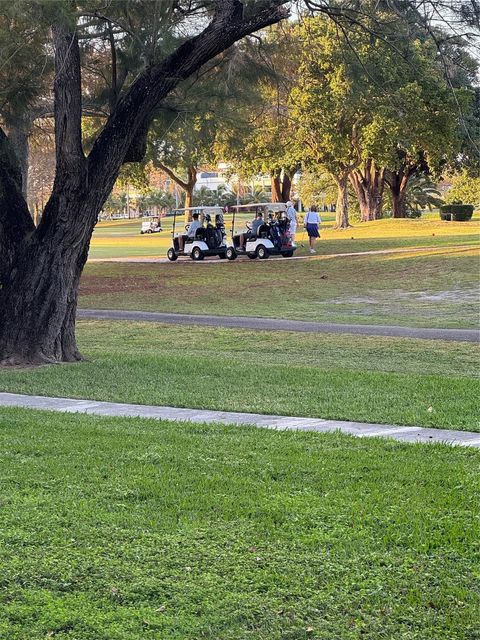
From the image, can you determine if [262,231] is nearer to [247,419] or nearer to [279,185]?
[279,185]

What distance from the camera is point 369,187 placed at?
180 ft

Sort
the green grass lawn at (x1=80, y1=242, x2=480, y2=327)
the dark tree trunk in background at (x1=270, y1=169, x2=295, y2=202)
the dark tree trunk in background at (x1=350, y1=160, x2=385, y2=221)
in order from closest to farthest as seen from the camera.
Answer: the green grass lawn at (x1=80, y1=242, x2=480, y2=327) → the dark tree trunk in background at (x1=270, y1=169, x2=295, y2=202) → the dark tree trunk in background at (x1=350, y1=160, x2=385, y2=221)

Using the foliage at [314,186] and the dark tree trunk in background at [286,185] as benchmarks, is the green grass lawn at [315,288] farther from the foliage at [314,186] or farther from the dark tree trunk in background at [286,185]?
the foliage at [314,186]

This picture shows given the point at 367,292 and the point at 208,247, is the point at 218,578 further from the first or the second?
the point at 208,247

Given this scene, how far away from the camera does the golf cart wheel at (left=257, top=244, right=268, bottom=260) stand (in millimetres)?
33375

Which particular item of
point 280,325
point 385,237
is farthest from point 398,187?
point 280,325

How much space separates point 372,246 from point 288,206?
532cm

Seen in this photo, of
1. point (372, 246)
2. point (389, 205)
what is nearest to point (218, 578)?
point (372, 246)

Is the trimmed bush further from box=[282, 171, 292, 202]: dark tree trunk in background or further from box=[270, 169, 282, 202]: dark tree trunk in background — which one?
box=[270, 169, 282, 202]: dark tree trunk in background

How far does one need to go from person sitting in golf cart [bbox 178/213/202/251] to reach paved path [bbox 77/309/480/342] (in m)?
13.6

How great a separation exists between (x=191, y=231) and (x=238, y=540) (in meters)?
30.0

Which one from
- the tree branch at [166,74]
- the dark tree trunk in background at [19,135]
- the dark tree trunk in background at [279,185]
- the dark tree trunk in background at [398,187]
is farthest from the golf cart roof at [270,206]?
the dark tree trunk in background at [398,187]

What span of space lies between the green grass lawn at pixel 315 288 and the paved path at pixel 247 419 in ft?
32.6

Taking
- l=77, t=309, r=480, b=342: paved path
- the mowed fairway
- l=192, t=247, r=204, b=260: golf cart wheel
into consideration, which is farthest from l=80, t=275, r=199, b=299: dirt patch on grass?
the mowed fairway
